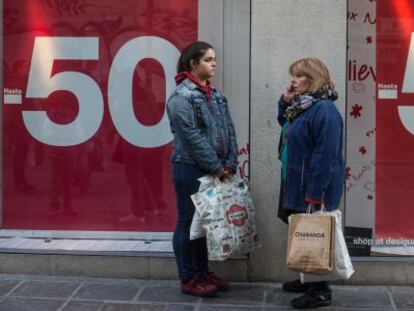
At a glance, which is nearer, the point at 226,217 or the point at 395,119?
the point at 226,217

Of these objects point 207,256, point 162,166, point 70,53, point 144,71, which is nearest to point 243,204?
point 207,256

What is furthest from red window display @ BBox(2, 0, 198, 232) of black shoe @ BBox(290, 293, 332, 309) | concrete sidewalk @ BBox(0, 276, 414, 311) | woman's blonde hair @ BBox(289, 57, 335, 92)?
black shoe @ BBox(290, 293, 332, 309)

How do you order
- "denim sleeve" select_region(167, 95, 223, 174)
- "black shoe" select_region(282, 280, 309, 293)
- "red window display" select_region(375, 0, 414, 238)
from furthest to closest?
"red window display" select_region(375, 0, 414, 238), "black shoe" select_region(282, 280, 309, 293), "denim sleeve" select_region(167, 95, 223, 174)

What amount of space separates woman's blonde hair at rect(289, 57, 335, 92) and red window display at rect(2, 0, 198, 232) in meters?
1.45

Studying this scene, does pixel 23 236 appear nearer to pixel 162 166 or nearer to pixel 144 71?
pixel 162 166

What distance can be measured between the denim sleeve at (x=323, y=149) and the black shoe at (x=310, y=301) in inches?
32.1

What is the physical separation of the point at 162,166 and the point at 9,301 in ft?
5.69

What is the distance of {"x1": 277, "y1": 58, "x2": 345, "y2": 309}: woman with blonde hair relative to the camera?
482cm

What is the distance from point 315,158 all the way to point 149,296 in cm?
171

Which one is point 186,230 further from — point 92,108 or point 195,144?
point 92,108

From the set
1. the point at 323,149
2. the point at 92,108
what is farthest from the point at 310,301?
the point at 92,108

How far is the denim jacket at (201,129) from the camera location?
16.9 feet

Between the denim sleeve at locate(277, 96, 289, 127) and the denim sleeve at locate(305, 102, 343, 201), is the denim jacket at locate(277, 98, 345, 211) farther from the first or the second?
the denim sleeve at locate(277, 96, 289, 127)

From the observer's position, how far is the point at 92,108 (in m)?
6.35
